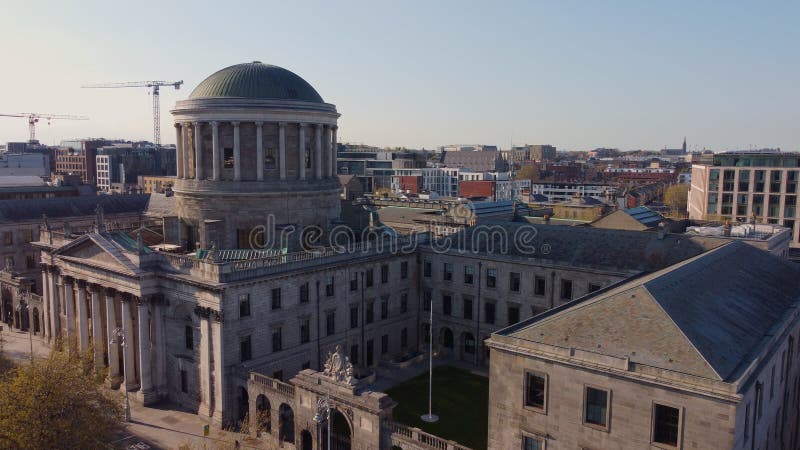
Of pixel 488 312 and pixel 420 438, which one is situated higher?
pixel 488 312

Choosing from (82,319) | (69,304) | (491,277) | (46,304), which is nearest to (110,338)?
(82,319)

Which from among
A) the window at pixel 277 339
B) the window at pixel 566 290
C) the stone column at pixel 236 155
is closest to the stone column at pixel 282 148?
the stone column at pixel 236 155

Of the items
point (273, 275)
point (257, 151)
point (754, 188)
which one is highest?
point (257, 151)

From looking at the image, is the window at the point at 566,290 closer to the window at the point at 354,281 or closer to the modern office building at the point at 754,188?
the window at the point at 354,281

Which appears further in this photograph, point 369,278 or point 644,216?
point 644,216

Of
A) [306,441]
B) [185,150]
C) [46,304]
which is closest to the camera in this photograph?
[306,441]

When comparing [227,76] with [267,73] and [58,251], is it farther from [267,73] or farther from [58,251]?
[58,251]

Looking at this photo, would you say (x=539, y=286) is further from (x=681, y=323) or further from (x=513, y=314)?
(x=681, y=323)

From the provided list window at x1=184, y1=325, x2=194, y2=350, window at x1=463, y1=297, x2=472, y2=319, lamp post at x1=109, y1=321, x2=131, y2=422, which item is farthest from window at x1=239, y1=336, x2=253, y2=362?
window at x1=463, y1=297, x2=472, y2=319
